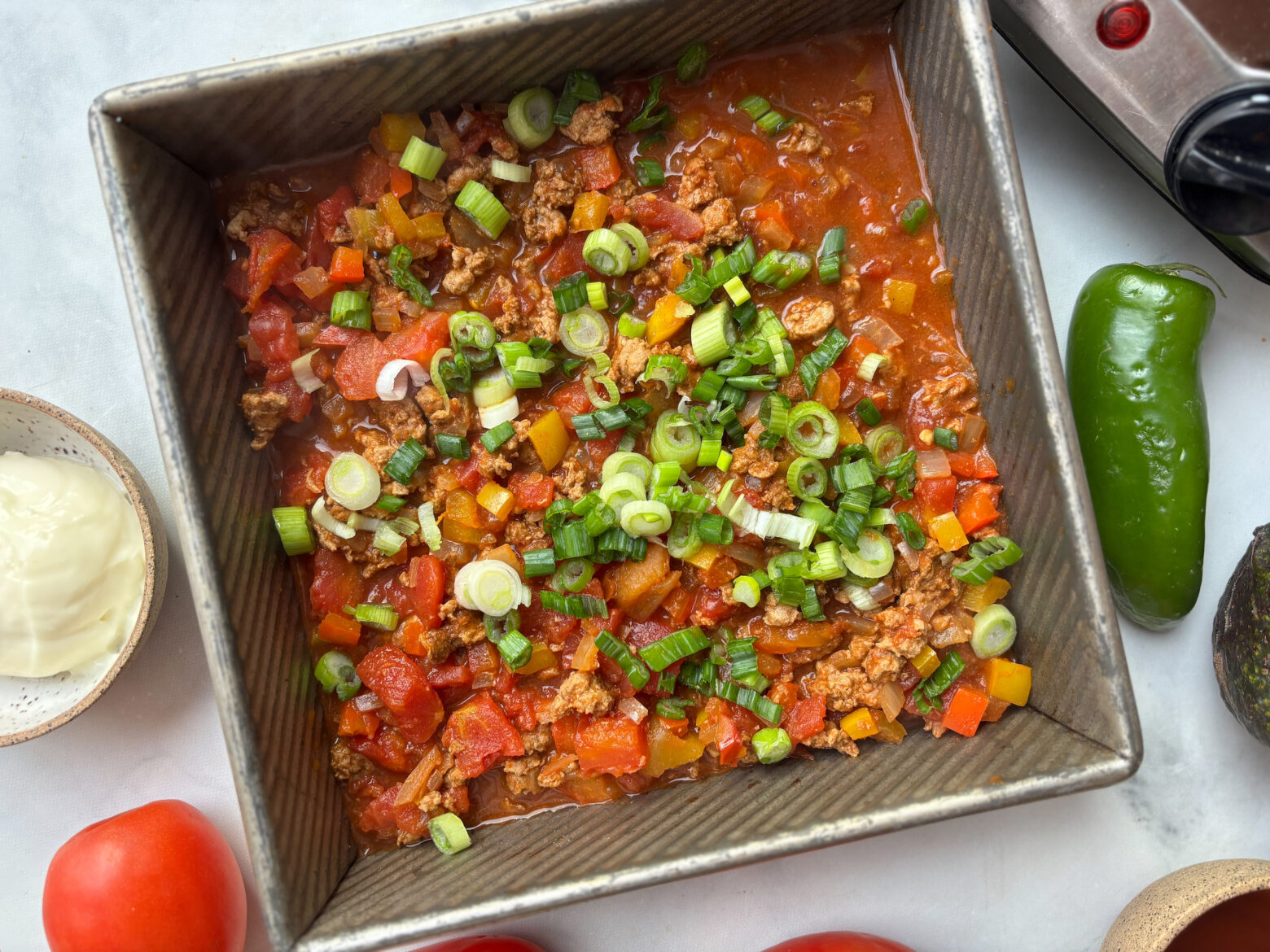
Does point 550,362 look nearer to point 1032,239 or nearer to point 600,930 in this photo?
point 1032,239

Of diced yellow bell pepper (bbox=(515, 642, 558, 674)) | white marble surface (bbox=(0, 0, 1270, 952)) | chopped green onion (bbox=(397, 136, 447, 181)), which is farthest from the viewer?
white marble surface (bbox=(0, 0, 1270, 952))

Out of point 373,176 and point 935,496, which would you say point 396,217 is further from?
point 935,496

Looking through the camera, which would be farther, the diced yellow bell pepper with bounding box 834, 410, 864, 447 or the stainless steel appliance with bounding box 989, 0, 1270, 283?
the diced yellow bell pepper with bounding box 834, 410, 864, 447

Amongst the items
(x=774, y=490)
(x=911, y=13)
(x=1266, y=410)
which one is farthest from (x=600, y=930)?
(x=911, y=13)

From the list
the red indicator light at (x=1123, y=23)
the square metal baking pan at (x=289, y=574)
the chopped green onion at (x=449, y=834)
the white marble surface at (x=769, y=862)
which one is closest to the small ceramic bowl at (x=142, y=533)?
the white marble surface at (x=769, y=862)

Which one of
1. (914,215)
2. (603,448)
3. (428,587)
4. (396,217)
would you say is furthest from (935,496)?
(396,217)

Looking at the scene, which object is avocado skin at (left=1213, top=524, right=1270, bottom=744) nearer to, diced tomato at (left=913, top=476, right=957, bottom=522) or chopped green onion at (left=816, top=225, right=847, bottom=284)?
diced tomato at (left=913, top=476, right=957, bottom=522)

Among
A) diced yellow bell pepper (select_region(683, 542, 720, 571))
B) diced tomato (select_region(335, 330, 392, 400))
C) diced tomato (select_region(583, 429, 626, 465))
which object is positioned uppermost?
diced tomato (select_region(335, 330, 392, 400))

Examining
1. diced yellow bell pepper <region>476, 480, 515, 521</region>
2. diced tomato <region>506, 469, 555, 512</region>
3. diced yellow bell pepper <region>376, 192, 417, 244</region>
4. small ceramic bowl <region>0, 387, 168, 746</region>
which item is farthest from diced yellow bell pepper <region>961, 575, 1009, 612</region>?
small ceramic bowl <region>0, 387, 168, 746</region>
